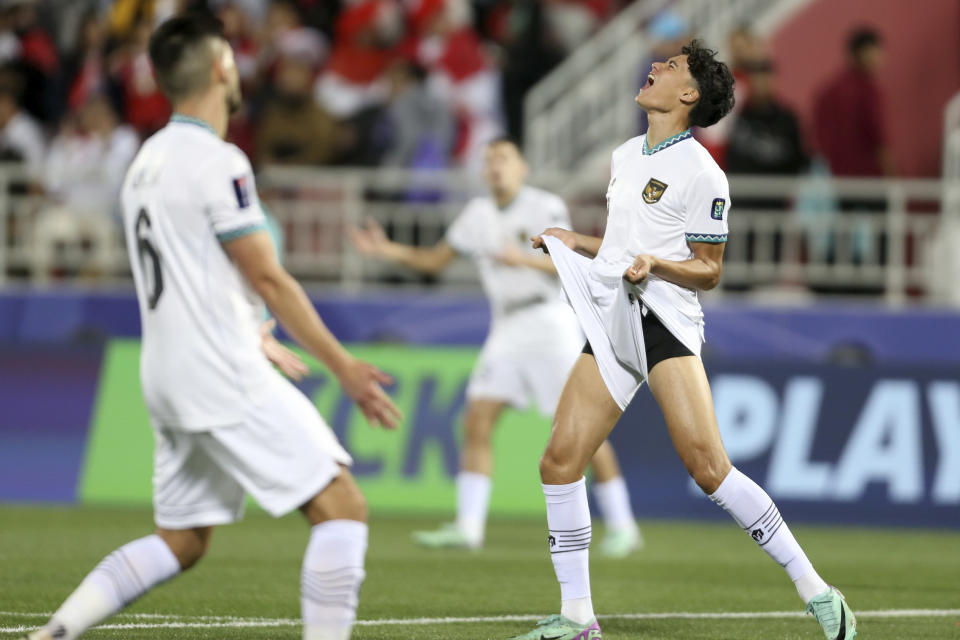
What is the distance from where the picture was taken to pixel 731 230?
1633cm

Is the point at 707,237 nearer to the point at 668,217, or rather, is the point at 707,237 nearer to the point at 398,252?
the point at 668,217

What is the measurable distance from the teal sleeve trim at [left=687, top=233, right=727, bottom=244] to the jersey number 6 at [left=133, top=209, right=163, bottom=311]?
2612 millimetres

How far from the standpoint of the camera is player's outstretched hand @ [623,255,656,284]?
22.9 ft

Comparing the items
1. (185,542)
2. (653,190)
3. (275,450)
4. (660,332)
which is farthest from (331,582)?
(653,190)

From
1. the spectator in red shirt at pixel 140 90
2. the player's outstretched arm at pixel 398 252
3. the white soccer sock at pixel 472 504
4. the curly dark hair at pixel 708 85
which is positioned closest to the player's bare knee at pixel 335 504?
the curly dark hair at pixel 708 85

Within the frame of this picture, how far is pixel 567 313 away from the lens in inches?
486

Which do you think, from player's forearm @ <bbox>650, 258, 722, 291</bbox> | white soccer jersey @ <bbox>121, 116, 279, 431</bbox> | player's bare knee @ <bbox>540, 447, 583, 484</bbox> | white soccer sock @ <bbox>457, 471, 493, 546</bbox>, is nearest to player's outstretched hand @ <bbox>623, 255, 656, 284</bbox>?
player's forearm @ <bbox>650, 258, 722, 291</bbox>

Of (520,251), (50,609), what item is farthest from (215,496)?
(520,251)

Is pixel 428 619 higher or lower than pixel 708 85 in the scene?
lower

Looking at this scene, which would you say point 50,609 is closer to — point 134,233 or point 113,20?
point 134,233

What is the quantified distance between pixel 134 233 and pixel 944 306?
11.8 meters

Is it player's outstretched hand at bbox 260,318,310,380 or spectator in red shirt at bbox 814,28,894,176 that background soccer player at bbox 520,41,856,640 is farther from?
spectator in red shirt at bbox 814,28,894,176

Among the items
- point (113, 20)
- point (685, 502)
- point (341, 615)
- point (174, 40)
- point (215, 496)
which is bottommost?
point (685, 502)

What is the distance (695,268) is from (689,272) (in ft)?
0.12
